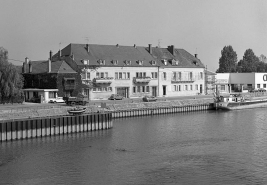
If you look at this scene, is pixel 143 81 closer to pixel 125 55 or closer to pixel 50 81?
pixel 125 55

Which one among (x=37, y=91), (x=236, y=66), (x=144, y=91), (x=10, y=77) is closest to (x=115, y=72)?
(x=144, y=91)

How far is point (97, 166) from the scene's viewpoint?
38.1m

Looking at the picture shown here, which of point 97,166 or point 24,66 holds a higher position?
point 24,66

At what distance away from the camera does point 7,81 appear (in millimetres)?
67938

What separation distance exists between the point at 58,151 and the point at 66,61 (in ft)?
147

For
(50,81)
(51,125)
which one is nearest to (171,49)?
(50,81)

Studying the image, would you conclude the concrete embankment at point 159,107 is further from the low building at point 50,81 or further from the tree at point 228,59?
the tree at point 228,59

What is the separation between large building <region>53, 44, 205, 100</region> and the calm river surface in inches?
1125

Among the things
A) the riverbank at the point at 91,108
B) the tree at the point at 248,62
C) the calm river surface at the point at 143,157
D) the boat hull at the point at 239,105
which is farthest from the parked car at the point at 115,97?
the tree at the point at 248,62

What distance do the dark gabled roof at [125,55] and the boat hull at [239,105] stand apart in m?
15.8

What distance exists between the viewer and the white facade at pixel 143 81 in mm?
86812

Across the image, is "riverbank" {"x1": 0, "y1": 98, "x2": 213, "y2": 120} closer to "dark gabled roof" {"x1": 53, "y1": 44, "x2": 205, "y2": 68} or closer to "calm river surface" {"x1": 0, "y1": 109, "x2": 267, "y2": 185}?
"calm river surface" {"x1": 0, "y1": 109, "x2": 267, "y2": 185}

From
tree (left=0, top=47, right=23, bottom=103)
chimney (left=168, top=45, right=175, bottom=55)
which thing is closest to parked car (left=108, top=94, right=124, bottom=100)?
tree (left=0, top=47, right=23, bottom=103)

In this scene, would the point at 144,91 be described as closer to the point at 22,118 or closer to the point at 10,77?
the point at 10,77
